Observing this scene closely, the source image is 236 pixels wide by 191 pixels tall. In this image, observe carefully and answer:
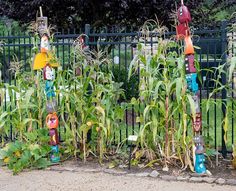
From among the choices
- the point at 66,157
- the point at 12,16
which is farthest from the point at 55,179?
the point at 12,16

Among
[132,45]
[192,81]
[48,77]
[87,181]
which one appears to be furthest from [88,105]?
[192,81]

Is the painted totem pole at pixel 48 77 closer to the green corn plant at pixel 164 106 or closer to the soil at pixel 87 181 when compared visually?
the soil at pixel 87 181

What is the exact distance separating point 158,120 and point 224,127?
0.86m

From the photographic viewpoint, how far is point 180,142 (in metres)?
6.13

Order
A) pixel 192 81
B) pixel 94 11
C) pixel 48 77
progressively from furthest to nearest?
pixel 94 11, pixel 48 77, pixel 192 81

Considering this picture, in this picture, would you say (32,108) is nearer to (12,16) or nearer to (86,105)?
(86,105)

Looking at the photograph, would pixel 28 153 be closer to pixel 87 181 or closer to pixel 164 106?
pixel 87 181

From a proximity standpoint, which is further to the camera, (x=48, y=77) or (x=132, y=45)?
(x=132, y=45)

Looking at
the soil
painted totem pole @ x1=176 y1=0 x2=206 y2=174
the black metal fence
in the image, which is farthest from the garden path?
the black metal fence

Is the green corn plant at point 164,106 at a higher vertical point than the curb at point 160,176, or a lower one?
higher

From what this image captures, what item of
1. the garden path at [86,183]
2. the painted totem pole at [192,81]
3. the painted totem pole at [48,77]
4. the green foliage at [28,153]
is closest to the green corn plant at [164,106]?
the painted totem pole at [192,81]

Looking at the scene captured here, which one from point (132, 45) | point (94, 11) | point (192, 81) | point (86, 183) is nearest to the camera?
point (86, 183)

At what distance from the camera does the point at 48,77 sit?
6.67 meters

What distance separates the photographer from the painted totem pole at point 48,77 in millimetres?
6625
